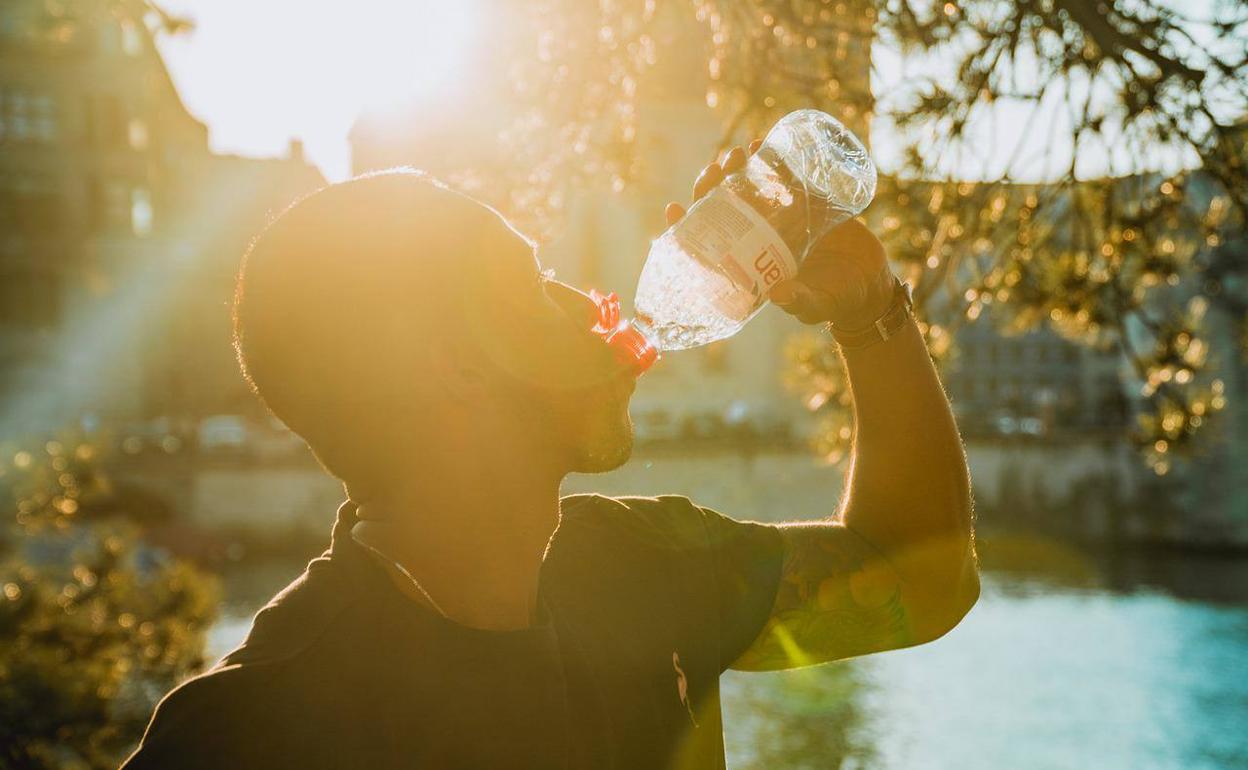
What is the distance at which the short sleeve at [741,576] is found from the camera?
1732 mm

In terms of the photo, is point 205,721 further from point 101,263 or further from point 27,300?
point 27,300

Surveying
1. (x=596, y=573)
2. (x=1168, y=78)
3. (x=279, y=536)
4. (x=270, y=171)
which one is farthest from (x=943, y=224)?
(x=270, y=171)

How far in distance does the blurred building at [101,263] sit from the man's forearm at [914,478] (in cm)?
3372

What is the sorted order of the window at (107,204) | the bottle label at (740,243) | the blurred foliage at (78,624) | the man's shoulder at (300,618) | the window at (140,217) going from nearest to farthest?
the man's shoulder at (300,618) < the bottle label at (740,243) < the blurred foliage at (78,624) < the window at (107,204) < the window at (140,217)

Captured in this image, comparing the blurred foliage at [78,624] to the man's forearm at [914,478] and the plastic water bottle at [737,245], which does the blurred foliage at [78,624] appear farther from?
the man's forearm at [914,478]

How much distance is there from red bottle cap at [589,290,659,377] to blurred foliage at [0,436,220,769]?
337 centimetres

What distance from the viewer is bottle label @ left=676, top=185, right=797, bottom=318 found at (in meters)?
1.85

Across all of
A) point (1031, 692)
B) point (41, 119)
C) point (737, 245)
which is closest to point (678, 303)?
point (737, 245)

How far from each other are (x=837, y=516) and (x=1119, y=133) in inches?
111

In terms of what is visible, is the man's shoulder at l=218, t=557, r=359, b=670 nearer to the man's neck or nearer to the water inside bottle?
the man's neck

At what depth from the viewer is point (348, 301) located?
149 cm

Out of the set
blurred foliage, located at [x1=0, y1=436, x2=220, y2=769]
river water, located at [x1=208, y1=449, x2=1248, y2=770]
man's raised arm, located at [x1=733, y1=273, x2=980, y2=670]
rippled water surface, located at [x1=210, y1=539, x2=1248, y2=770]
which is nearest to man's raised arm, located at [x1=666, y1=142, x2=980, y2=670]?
man's raised arm, located at [x1=733, y1=273, x2=980, y2=670]

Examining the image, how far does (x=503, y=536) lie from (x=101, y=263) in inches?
1393

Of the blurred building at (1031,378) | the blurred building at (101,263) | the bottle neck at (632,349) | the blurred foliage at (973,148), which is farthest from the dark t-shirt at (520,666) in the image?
the blurred building at (1031,378)
